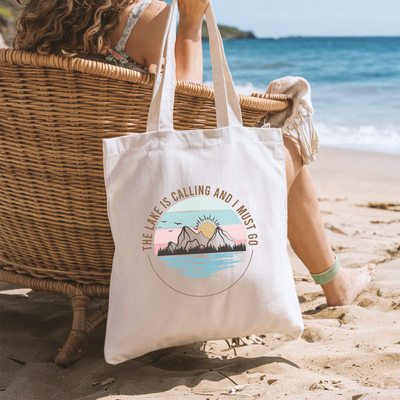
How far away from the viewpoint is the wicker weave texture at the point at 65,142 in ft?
3.88

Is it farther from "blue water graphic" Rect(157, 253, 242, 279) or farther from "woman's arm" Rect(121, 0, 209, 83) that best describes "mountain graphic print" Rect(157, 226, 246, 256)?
"woman's arm" Rect(121, 0, 209, 83)

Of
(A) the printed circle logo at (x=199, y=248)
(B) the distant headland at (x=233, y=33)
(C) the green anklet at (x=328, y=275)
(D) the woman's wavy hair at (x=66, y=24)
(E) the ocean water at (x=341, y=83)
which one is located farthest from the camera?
(B) the distant headland at (x=233, y=33)

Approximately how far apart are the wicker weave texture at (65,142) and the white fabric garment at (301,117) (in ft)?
0.16

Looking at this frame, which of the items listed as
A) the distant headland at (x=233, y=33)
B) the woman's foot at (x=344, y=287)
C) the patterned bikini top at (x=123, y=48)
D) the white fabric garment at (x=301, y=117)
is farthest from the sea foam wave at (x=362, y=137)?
the distant headland at (x=233, y=33)

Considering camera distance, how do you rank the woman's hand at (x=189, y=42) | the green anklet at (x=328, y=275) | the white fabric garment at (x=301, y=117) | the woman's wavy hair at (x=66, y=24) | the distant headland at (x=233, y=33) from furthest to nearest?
the distant headland at (x=233, y=33) → the green anklet at (x=328, y=275) → the white fabric garment at (x=301, y=117) → the woman's hand at (x=189, y=42) → the woman's wavy hair at (x=66, y=24)

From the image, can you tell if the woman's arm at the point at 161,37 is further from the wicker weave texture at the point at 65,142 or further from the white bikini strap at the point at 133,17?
the wicker weave texture at the point at 65,142

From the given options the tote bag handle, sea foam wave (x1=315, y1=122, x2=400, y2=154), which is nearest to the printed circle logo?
the tote bag handle

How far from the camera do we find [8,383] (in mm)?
1255

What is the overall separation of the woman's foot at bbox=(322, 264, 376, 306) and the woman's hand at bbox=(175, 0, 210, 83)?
0.96 m

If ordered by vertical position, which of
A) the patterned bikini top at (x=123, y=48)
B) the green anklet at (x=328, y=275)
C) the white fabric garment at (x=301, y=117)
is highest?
the patterned bikini top at (x=123, y=48)

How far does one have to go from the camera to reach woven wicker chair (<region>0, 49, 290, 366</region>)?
1184mm

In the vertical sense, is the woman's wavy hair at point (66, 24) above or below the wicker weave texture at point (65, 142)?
above

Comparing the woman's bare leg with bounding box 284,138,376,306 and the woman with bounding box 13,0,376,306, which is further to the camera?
the woman's bare leg with bounding box 284,138,376,306

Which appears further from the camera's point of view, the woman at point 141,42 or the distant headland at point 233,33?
the distant headland at point 233,33
